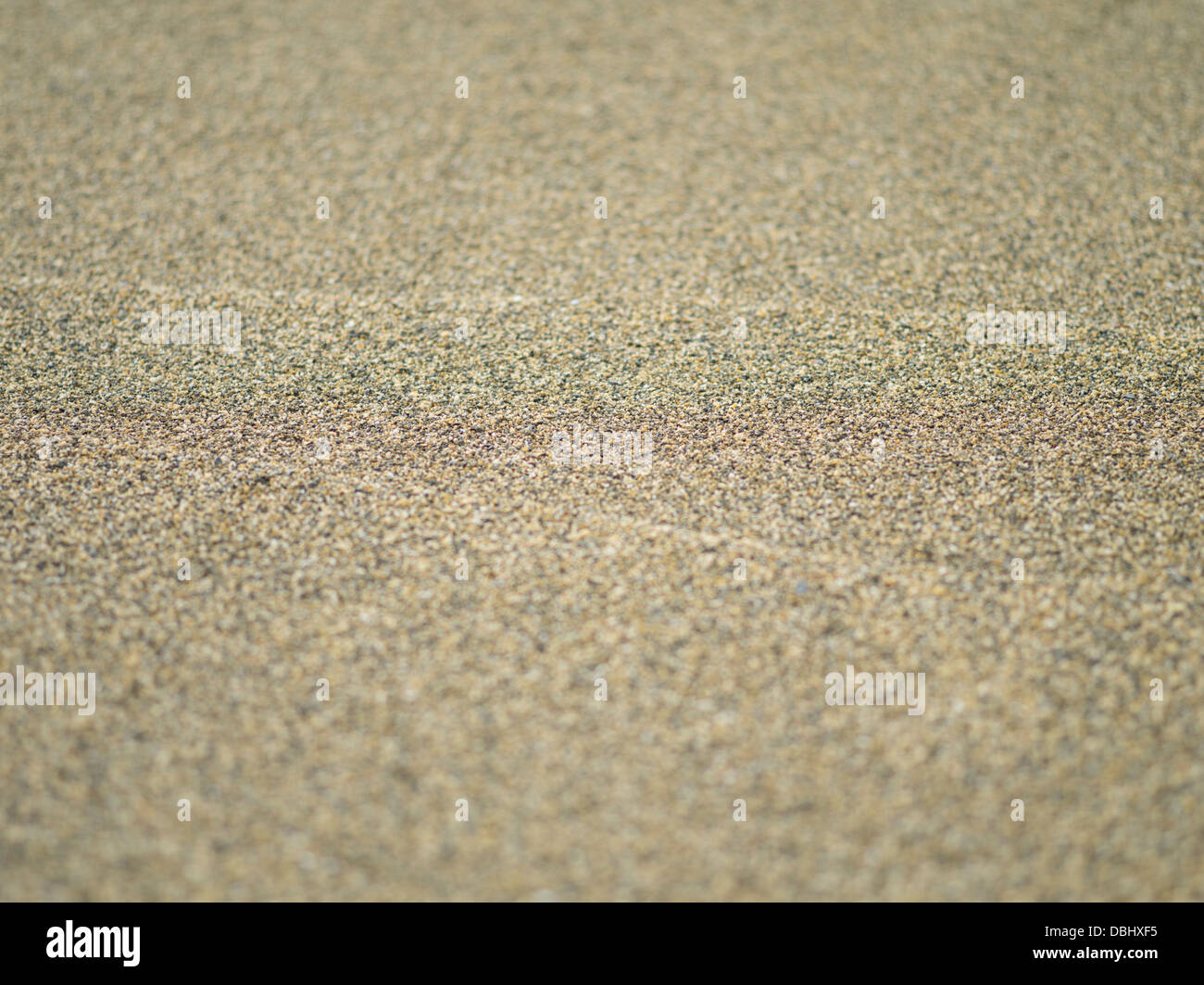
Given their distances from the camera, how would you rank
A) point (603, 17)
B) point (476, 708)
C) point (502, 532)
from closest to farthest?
point (476, 708) → point (502, 532) → point (603, 17)

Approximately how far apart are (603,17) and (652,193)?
117cm

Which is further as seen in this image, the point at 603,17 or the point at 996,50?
the point at 603,17

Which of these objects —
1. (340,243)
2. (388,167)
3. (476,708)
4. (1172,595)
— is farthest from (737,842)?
(388,167)

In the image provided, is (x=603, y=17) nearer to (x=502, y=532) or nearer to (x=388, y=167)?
(x=388, y=167)

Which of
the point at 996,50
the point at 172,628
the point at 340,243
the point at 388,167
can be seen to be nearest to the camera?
the point at 172,628

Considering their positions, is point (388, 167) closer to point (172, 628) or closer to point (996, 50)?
point (172, 628)

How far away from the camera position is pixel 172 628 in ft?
6.00

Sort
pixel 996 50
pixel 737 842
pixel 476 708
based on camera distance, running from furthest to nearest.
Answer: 1. pixel 996 50
2. pixel 476 708
3. pixel 737 842
